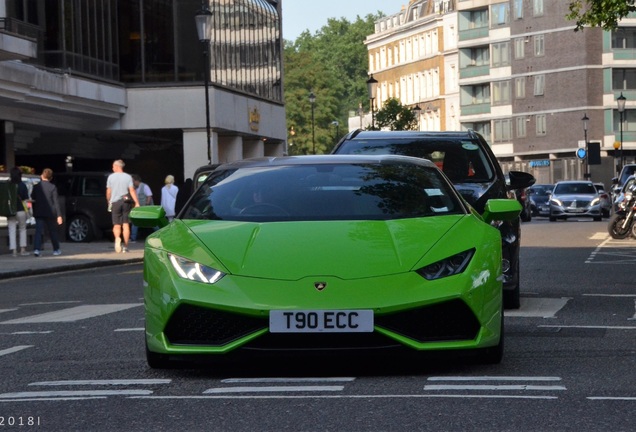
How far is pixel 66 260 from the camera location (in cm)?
3152

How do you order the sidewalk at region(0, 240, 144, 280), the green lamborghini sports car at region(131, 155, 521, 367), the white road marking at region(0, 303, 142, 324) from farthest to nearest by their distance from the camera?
the sidewalk at region(0, 240, 144, 280)
the white road marking at region(0, 303, 142, 324)
the green lamborghini sports car at region(131, 155, 521, 367)

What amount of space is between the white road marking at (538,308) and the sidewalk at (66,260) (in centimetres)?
1223

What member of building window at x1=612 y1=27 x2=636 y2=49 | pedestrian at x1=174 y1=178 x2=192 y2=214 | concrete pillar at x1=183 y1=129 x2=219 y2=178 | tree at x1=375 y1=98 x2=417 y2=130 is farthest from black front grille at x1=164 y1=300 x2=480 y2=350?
building window at x1=612 y1=27 x2=636 y2=49

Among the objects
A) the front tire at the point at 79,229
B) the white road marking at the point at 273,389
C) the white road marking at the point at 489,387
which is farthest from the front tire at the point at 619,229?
the white road marking at the point at 273,389

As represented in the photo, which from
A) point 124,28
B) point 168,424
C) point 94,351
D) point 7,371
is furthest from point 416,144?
point 124,28

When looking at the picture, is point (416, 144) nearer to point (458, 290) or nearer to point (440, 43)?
point (458, 290)

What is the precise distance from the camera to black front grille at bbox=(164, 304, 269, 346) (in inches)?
355

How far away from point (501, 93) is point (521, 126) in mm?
4665

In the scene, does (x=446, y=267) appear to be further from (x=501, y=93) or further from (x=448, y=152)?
(x=501, y=93)

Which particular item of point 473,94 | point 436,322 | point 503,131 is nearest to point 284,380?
point 436,322

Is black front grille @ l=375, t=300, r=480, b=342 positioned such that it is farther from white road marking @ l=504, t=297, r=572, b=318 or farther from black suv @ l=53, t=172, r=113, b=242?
black suv @ l=53, t=172, r=113, b=242

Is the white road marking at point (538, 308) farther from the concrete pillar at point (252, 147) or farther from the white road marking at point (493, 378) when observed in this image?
the concrete pillar at point (252, 147)

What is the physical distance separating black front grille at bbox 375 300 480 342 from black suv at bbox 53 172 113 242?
35220 mm

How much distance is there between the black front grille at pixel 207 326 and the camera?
902cm
